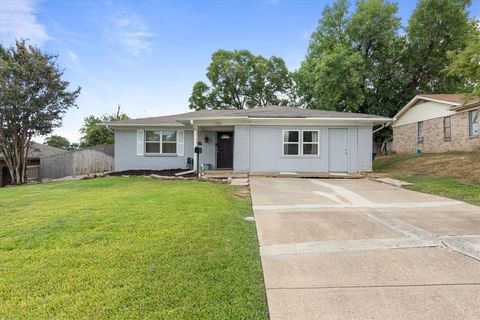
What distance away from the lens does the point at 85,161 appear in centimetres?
1561

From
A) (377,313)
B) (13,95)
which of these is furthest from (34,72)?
(377,313)

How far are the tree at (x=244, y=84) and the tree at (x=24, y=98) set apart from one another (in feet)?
64.0

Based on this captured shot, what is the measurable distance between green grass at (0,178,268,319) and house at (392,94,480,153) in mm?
14328

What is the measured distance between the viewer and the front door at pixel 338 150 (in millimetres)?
12508

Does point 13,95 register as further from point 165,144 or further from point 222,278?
point 222,278

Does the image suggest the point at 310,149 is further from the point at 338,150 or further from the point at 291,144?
the point at 338,150

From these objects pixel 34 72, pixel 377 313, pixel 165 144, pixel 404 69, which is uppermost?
pixel 404 69

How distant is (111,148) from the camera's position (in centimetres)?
1588

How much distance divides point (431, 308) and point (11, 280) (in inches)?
146

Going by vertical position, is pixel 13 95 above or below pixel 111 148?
above

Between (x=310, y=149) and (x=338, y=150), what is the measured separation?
1.26 meters

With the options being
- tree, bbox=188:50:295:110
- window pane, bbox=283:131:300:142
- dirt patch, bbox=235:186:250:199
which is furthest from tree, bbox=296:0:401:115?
dirt patch, bbox=235:186:250:199

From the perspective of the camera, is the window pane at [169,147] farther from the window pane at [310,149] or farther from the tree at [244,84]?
the tree at [244,84]

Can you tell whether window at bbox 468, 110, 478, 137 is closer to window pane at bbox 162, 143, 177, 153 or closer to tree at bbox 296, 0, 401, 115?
tree at bbox 296, 0, 401, 115
